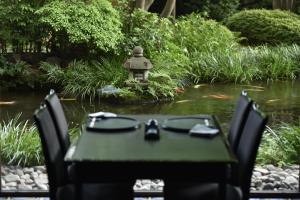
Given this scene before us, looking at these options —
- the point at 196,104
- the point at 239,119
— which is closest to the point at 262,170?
the point at 239,119

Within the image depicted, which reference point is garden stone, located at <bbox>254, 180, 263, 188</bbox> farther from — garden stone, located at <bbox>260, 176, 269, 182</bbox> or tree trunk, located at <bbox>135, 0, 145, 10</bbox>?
tree trunk, located at <bbox>135, 0, 145, 10</bbox>

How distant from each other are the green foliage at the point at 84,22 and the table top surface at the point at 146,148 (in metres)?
4.98

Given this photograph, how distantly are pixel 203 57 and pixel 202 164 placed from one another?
6.57m

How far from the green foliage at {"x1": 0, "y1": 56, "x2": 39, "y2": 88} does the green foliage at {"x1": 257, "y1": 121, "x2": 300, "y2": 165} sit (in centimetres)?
429

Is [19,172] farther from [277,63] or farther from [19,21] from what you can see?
[277,63]

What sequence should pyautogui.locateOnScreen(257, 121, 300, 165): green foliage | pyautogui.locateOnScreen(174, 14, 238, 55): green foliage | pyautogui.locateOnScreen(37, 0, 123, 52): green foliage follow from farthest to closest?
pyautogui.locateOnScreen(174, 14, 238, 55): green foliage < pyautogui.locateOnScreen(37, 0, 123, 52): green foliage < pyautogui.locateOnScreen(257, 121, 300, 165): green foliage

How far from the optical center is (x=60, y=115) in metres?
2.73

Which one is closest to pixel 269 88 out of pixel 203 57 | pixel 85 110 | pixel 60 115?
pixel 203 57

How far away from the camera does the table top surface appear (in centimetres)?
212

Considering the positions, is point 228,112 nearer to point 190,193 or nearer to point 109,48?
point 109,48

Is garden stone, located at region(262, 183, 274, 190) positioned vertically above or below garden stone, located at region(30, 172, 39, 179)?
below

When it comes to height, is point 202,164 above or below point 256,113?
below

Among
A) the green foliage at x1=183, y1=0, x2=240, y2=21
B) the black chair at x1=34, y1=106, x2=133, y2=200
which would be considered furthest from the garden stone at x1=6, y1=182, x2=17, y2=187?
the green foliage at x1=183, y1=0, x2=240, y2=21

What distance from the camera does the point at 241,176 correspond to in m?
2.39
